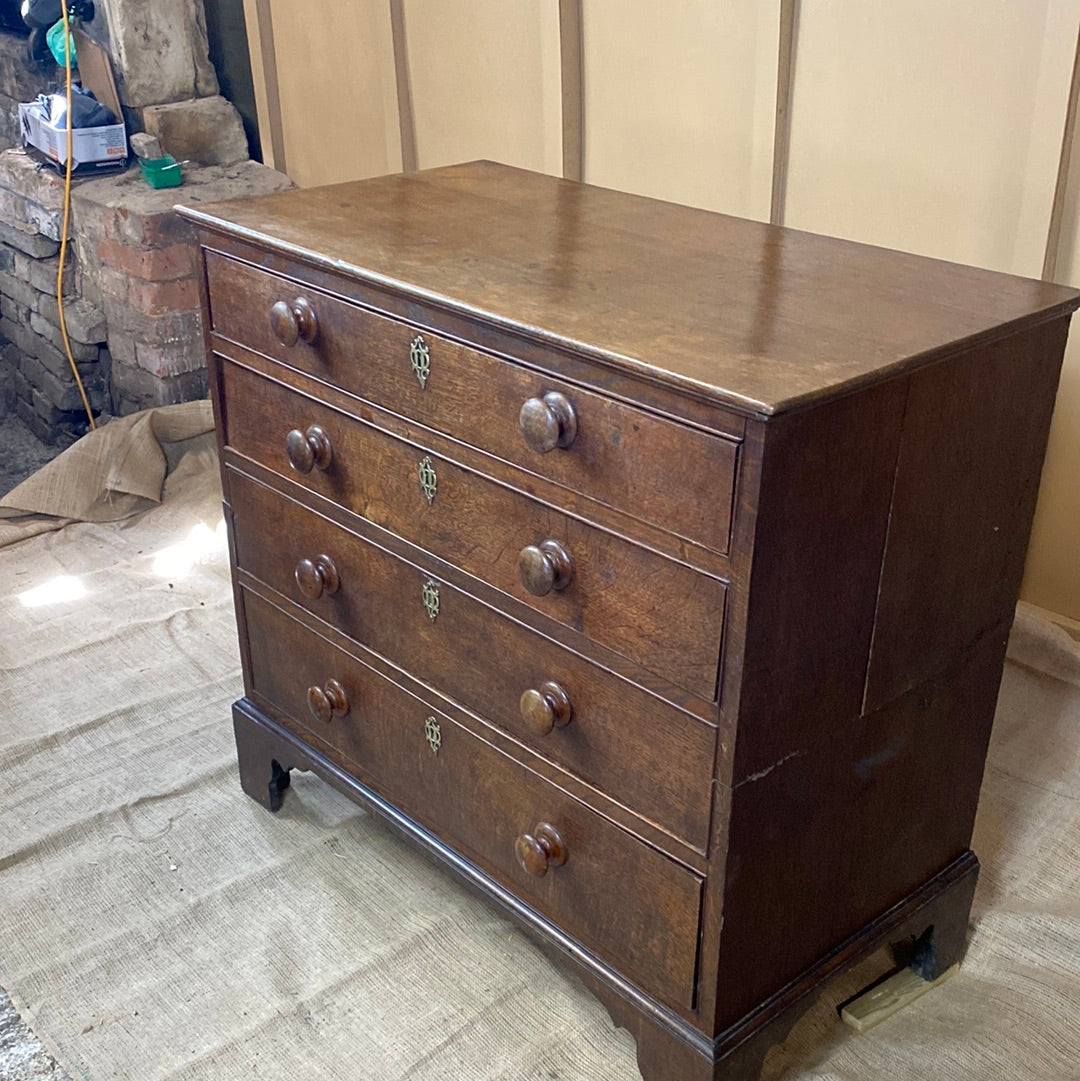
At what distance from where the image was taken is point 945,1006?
1.63 meters

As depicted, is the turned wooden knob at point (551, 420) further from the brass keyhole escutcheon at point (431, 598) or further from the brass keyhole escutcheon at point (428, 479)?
the brass keyhole escutcheon at point (431, 598)

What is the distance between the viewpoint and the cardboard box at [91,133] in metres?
3.15

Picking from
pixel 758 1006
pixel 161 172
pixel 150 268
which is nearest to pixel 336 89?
pixel 161 172

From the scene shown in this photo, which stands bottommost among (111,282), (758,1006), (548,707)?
(758,1006)

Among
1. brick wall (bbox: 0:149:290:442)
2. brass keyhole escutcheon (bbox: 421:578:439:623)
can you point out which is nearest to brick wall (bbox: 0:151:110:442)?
brick wall (bbox: 0:149:290:442)

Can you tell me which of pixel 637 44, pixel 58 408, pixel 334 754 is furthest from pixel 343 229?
pixel 58 408

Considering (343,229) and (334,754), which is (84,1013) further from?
(343,229)

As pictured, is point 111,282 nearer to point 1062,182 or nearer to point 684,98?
point 684,98

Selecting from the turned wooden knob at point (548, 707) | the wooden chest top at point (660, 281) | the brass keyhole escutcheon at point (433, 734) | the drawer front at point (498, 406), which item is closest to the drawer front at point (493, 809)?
the brass keyhole escutcheon at point (433, 734)

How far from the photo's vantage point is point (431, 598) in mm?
1533

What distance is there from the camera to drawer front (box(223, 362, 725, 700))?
4.00 feet

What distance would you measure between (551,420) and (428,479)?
0.27 metres

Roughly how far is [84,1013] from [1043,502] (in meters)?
1.66

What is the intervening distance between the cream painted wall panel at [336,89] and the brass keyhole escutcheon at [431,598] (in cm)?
167
